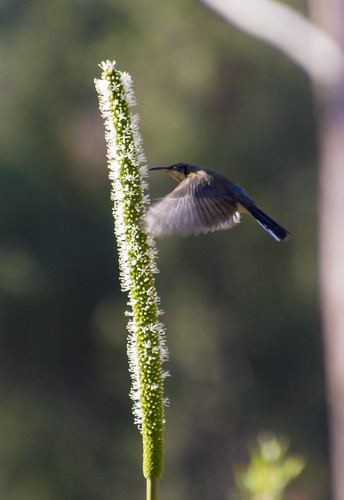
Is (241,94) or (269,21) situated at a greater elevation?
(241,94)

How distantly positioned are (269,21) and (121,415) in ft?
23.8

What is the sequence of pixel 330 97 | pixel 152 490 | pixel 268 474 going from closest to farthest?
pixel 152 490
pixel 268 474
pixel 330 97

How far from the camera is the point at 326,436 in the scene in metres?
13.5

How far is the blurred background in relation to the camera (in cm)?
1284

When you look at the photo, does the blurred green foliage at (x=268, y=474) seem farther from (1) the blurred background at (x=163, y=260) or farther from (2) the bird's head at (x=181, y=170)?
(1) the blurred background at (x=163, y=260)

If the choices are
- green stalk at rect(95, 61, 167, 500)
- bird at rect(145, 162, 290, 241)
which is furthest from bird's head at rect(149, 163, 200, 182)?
green stalk at rect(95, 61, 167, 500)

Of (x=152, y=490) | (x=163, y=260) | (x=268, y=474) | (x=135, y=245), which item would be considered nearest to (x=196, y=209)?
(x=135, y=245)

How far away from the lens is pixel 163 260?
533 inches

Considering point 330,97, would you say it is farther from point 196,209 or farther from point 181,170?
point 196,209

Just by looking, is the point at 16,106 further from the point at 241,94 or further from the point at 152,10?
the point at 241,94

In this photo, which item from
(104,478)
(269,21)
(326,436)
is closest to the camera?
(269,21)

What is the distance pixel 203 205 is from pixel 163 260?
35.2 feet

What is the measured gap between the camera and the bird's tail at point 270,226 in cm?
297

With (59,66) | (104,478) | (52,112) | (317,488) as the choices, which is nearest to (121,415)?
(104,478)
